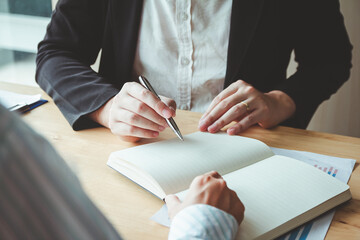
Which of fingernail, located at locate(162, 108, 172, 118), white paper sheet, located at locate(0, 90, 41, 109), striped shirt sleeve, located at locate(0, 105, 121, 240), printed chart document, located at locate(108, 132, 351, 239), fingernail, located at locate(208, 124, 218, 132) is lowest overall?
white paper sheet, located at locate(0, 90, 41, 109)

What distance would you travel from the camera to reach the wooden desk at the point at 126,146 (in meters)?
0.59

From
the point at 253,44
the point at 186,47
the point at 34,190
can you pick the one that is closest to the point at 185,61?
the point at 186,47

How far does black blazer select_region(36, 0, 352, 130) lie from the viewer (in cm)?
112

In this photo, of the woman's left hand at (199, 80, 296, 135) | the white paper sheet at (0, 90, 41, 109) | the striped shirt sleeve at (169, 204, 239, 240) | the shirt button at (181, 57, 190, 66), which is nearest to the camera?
the striped shirt sleeve at (169, 204, 239, 240)

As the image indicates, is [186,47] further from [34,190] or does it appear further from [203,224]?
[34,190]

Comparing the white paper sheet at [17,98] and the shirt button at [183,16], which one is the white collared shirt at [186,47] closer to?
the shirt button at [183,16]

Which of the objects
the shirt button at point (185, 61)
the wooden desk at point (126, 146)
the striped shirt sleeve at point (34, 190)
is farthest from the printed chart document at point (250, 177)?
the shirt button at point (185, 61)

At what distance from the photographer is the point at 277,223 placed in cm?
56

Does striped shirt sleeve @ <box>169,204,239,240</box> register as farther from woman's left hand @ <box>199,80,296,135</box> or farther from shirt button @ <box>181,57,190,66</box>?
shirt button @ <box>181,57,190,66</box>

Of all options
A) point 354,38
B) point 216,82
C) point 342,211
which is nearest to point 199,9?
point 216,82

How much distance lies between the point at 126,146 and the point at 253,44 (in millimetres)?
538

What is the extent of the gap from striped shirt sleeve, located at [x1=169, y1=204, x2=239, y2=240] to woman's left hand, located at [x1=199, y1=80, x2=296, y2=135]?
384mm

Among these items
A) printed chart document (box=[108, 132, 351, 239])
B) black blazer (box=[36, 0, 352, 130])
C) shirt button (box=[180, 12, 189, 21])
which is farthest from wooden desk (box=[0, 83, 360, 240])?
shirt button (box=[180, 12, 189, 21])

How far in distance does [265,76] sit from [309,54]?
155mm
